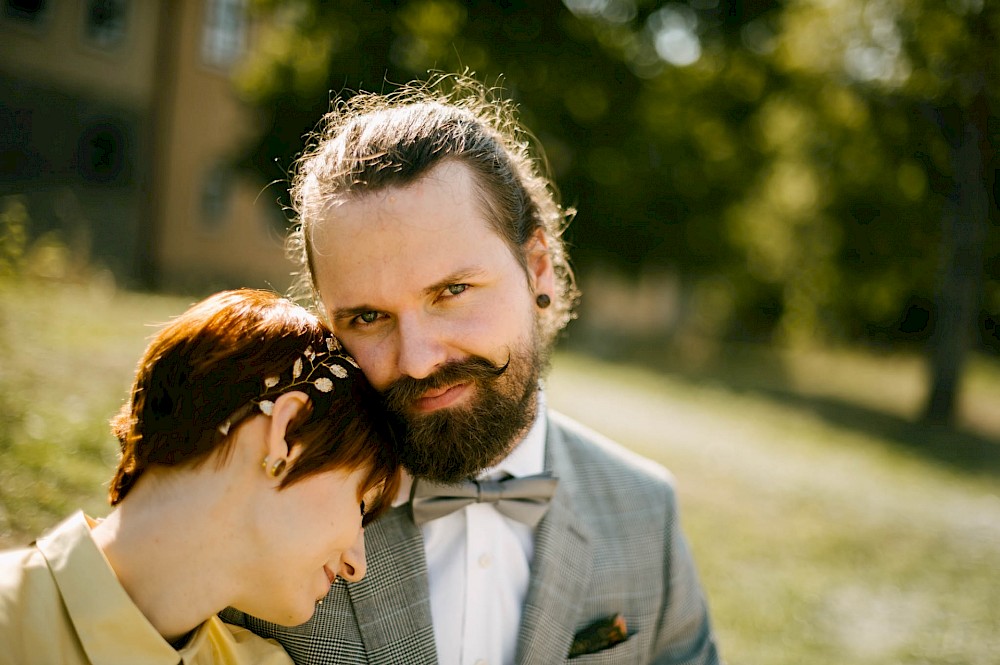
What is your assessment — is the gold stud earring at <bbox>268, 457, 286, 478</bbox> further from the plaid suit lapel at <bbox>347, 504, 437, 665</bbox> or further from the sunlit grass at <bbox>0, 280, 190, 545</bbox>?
the sunlit grass at <bbox>0, 280, 190, 545</bbox>

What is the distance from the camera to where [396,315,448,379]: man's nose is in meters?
2.00

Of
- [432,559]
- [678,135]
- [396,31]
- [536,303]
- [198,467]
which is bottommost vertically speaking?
[432,559]

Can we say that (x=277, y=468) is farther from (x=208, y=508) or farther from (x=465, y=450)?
(x=465, y=450)

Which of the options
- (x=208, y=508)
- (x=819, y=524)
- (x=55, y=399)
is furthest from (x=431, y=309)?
(x=819, y=524)

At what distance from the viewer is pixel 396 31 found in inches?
758

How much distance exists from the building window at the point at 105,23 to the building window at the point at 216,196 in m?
3.74

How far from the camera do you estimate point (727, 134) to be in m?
22.3

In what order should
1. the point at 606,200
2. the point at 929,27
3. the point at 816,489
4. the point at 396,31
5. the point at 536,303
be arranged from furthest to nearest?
the point at 606,200 → the point at 396,31 → the point at 929,27 → the point at 816,489 → the point at 536,303

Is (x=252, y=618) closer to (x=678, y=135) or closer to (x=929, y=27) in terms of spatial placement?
(x=929, y=27)

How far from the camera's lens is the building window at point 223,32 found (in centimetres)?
1922

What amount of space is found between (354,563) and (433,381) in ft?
Result: 1.62

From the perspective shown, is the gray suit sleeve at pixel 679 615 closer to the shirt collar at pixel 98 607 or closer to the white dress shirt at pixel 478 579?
the white dress shirt at pixel 478 579

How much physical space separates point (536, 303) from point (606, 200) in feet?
61.3

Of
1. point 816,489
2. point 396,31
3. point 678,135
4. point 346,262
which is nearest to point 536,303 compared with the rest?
point 346,262
